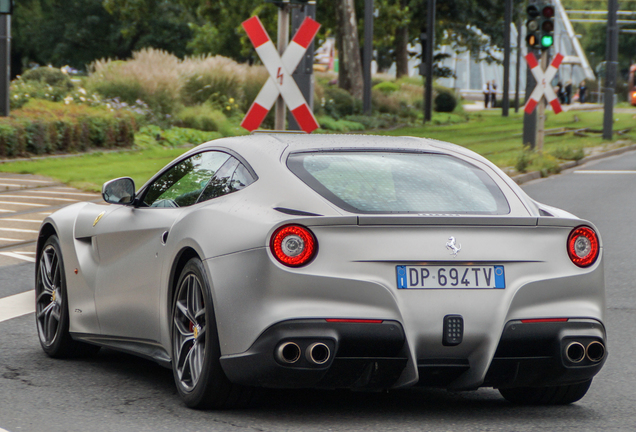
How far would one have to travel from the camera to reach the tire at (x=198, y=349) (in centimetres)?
445

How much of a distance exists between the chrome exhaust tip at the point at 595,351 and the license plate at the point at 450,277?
0.50 metres

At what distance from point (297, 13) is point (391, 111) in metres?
29.7

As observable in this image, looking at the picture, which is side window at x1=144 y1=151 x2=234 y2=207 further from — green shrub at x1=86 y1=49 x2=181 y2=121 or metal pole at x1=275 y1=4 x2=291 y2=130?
green shrub at x1=86 y1=49 x2=181 y2=121

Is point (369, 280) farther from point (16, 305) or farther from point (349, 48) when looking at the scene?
point (349, 48)

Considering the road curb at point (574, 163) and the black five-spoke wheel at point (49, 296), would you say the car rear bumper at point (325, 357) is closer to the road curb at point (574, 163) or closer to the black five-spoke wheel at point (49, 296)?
the black five-spoke wheel at point (49, 296)

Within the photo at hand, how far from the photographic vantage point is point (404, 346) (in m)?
4.23

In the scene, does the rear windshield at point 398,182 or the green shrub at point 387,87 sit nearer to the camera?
the rear windshield at point 398,182

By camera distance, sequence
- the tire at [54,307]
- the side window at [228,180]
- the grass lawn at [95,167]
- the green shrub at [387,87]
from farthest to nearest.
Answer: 1. the green shrub at [387,87]
2. the grass lawn at [95,167]
3. the tire at [54,307]
4. the side window at [228,180]

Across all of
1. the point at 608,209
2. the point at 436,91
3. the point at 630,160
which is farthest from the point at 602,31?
the point at 608,209

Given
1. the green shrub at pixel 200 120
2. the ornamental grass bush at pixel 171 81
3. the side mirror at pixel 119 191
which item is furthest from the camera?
the ornamental grass bush at pixel 171 81

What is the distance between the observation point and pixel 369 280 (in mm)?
4211

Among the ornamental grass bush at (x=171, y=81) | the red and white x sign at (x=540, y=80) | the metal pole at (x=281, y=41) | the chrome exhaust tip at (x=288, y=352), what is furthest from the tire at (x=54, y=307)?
the ornamental grass bush at (x=171, y=81)

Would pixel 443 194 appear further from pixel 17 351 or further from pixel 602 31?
pixel 602 31

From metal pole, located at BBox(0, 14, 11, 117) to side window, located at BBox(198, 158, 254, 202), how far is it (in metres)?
15.4
